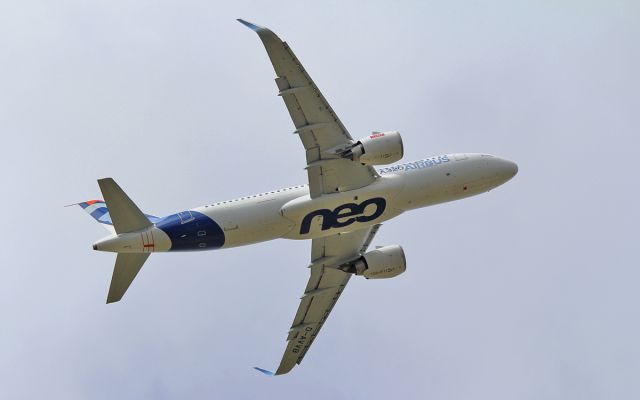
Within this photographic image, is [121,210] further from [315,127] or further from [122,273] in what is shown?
[315,127]

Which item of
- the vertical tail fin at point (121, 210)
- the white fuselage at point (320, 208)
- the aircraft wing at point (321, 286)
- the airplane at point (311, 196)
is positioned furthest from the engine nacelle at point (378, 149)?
the vertical tail fin at point (121, 210)

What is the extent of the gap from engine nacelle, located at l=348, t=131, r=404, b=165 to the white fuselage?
224 cm

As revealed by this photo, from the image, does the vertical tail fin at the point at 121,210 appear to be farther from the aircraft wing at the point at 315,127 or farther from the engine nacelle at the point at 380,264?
the engine nacelle at the point at 380,264

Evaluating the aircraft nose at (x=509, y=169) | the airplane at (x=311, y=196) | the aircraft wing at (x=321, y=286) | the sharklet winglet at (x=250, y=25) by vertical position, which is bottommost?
the aircraft wing at (x=321, y=286)

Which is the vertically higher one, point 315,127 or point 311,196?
point 315,127

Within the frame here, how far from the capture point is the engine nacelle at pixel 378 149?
60.7 m

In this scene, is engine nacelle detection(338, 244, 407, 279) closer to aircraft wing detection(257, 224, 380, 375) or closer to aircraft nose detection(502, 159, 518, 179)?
aircraft wing detection(257, 224, 380, 375)

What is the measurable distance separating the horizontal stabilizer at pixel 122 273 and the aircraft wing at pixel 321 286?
36.5 ft

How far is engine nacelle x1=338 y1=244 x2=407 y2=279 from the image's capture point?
224 feet

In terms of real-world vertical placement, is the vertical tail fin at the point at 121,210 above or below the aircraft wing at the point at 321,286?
above

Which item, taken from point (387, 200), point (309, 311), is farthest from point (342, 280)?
point (387, 200)

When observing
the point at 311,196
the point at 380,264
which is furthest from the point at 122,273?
the point at 380,264

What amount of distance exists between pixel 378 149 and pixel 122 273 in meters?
14.3

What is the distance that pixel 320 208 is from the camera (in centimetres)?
6228
